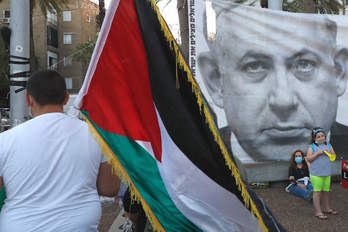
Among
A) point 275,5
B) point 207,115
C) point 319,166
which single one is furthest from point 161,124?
point 275,5

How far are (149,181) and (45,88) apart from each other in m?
0.86

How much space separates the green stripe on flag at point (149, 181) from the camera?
2600 mm

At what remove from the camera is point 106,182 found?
2279mm

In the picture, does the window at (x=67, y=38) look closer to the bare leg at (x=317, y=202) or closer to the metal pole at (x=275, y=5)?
the metal pole at (x=275, y=5)

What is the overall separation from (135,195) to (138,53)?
0.85 meters

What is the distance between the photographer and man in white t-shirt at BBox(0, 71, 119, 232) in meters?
2.04

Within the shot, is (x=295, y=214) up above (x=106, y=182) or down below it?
below

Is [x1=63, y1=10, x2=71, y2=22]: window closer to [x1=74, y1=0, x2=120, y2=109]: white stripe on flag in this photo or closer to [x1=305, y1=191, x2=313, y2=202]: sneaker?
[x1=305, y1=191, x2=313, y2=202]: sneaker

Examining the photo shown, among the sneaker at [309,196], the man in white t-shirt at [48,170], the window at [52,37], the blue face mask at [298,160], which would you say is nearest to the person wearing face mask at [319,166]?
the sneaker at [309,196]

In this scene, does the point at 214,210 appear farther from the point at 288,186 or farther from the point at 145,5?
the point at 288,186

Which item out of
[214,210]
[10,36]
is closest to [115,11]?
[214,210]

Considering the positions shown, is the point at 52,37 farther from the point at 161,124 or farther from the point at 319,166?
the point at 161,124

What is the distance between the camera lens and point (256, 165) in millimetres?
8344

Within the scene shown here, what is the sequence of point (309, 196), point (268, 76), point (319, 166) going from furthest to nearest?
point (268, 76)
point (309, 196)
point (319, 166)
